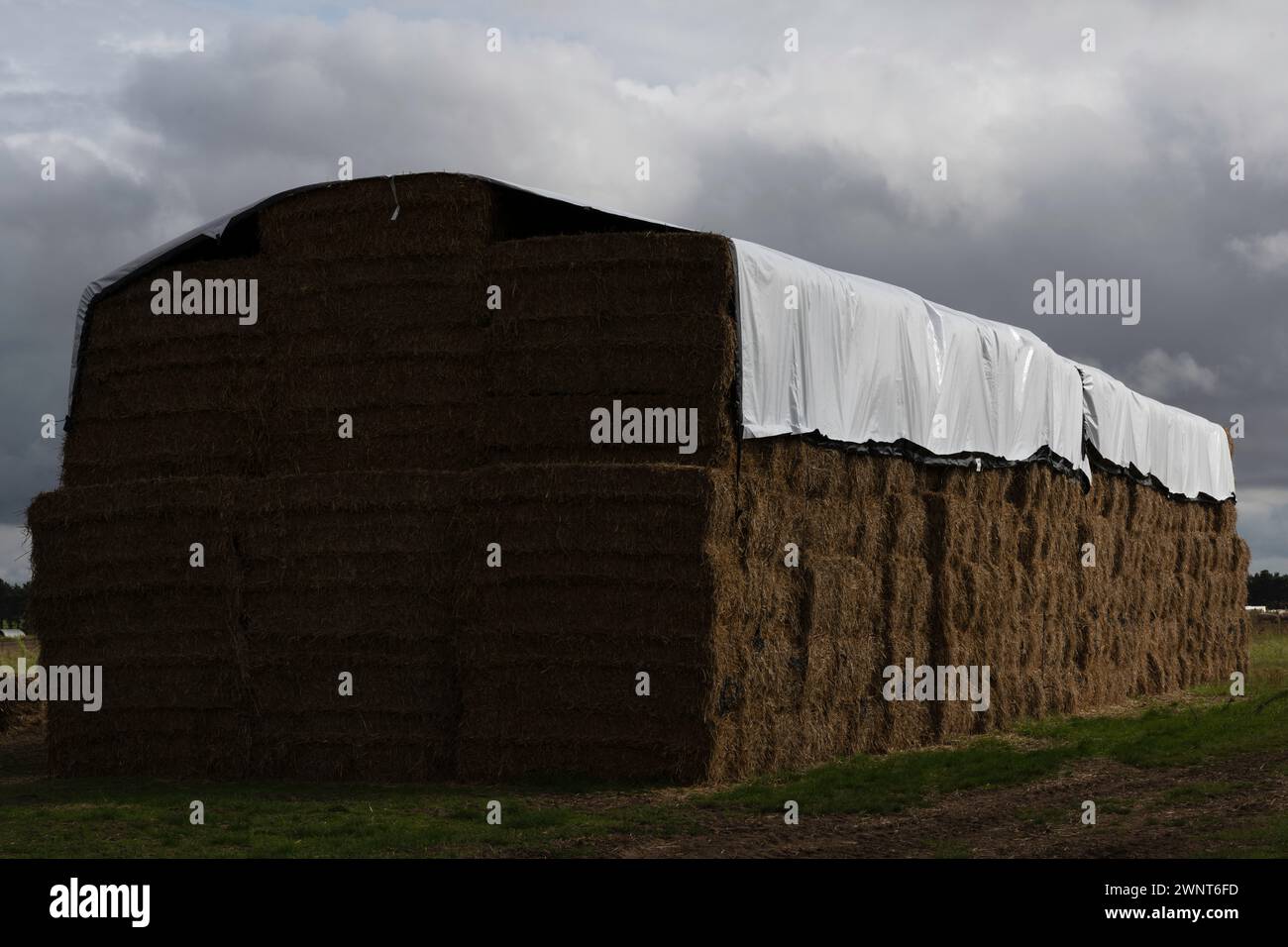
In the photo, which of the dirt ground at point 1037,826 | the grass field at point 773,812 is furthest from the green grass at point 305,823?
the dirt ground at point 1037,826

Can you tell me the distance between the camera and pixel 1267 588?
8731 centimetres

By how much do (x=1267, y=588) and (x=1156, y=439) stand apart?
6581 cm

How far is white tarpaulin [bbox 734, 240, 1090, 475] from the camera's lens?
14.6 meters

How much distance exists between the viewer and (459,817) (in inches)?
469

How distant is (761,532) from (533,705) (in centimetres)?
275

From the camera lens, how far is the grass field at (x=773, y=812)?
10.5 meters

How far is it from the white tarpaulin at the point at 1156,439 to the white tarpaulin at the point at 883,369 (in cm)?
188

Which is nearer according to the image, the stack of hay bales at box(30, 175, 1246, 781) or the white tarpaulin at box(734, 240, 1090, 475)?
the stack of hay bales at box(30, 175, 1246, 781)

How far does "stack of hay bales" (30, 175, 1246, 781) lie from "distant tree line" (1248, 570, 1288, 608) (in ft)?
251
